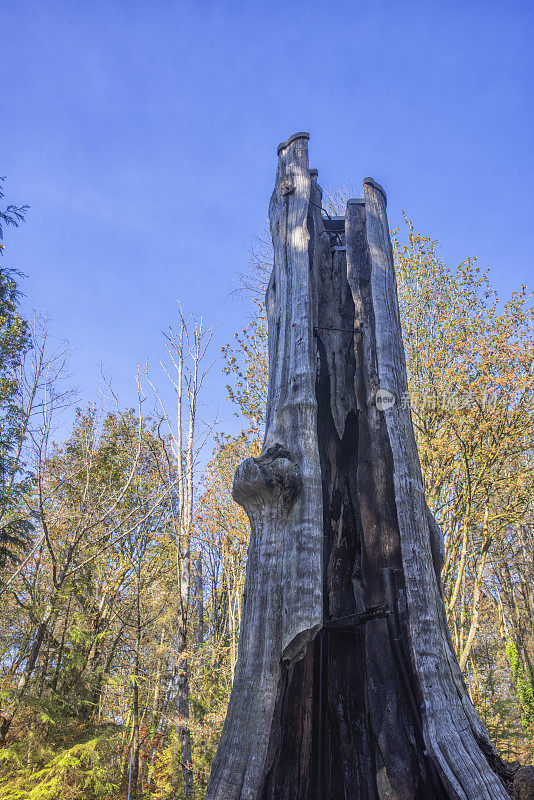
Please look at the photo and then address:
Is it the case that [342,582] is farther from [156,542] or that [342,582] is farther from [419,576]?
[156,542]

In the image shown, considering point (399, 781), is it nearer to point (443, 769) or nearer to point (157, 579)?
point (443, 769)

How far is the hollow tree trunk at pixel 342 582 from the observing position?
63.1 inches

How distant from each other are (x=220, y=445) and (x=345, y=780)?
10.0 m

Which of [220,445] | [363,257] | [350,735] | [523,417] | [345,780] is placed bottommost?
[345,780]

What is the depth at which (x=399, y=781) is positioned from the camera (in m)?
1.62

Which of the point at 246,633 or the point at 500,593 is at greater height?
the point at 500,593

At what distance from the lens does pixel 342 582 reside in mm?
2154

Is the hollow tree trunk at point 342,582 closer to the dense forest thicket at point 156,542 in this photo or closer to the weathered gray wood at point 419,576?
the weathered gray wood at point 419,576

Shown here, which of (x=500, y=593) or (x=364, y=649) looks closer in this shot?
(x=364, y=649)

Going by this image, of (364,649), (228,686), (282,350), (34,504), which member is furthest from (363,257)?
(228,686)

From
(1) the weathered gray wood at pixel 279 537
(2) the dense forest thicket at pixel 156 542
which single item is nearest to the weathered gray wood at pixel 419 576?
(1) the weathered gray wood at pixel 279 537

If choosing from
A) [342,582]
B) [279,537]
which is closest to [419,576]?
[342,582]

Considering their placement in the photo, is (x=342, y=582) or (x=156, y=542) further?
(x=156, y=542)

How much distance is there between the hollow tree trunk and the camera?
1.60 meters
